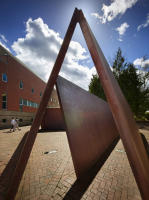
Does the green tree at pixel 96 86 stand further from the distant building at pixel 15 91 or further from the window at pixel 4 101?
the window at pixel 4 101

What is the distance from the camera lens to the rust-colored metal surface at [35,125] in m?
2.25

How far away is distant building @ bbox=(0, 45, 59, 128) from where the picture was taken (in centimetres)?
1622

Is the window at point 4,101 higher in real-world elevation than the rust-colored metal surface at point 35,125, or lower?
higher

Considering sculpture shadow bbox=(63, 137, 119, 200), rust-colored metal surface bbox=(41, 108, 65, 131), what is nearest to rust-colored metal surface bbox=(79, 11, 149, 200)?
sculpture shadow bbox=(63, 137, 119, 200)

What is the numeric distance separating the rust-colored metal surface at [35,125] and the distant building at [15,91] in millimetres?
Result: 16452

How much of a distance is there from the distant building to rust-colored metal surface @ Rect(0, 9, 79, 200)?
16452 mm

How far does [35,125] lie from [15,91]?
18986mm

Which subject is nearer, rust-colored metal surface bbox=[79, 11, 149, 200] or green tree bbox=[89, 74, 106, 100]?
rust-colored metal surface bbox=[79, 11, 149, 200]

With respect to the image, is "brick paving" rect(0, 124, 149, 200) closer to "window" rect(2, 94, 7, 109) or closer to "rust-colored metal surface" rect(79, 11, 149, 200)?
"rust-colored metal surface" rect(79, 11, 149, 200)

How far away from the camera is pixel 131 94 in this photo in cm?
2169

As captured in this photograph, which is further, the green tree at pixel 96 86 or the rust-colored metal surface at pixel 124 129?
the green tree at pixel 96 86

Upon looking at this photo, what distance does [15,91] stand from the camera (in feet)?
60.6

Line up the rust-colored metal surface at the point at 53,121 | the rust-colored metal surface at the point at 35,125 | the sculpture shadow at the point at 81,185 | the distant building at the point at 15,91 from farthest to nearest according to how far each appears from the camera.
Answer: the distant building at the point at 15,91 → the rust-colored metal surface at the point at 53,121 → the sculpture shadow at the point at 81,185 → the rust-colored metal surface at the point at 35,125

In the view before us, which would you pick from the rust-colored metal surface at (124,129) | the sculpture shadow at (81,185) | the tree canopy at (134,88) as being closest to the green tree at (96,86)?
the tree canopy at (134,88)
